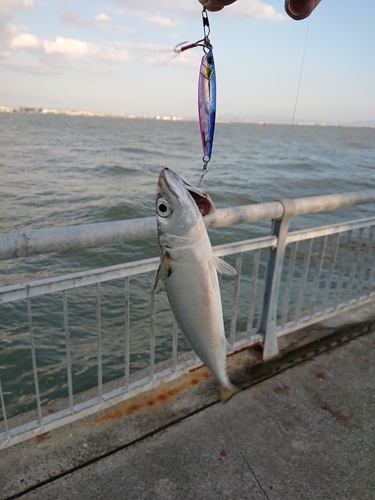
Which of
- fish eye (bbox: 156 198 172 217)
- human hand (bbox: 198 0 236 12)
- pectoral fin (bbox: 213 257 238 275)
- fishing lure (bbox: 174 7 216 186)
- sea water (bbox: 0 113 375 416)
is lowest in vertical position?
sea water (bbox: 0 113 375 416)

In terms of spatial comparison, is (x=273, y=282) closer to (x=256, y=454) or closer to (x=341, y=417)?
(x=341, y=417)

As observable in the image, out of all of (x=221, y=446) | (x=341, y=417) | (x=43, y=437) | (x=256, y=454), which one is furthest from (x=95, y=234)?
(x=341, y=417)

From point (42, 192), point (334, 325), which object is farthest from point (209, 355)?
point (42, 192)

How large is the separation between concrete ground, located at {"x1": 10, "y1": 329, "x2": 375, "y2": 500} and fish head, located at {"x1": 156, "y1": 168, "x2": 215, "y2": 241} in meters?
1.95

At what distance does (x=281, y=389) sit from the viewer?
10.8ft

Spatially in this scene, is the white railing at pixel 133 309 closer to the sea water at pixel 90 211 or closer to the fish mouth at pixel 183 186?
the sea water at pixel 90 211

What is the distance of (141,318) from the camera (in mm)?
7371

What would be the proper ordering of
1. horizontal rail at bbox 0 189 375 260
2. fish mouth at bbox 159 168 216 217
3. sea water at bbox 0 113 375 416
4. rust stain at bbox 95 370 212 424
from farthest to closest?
sea water at bbox 0 113 375 416 < rust stain at bbox 95 370 212 424 < horizontal rail at bbox 0 189 375 260 < fish mouth at bbox 159 168 216 217

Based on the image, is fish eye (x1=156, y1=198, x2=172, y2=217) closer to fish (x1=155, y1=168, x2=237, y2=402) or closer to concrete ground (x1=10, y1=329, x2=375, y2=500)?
fish (x1=155, y1=168, x2=237, y2=402)

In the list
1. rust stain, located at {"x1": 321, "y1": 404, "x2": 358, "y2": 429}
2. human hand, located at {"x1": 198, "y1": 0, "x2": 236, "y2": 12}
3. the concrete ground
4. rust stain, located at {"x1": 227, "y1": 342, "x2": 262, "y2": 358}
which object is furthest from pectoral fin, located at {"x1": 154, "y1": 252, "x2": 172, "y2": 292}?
rust stain, located at {"x1": 227, "y1": 342, "x2": 262, "y2": 358}

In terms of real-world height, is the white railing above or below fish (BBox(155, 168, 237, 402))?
below

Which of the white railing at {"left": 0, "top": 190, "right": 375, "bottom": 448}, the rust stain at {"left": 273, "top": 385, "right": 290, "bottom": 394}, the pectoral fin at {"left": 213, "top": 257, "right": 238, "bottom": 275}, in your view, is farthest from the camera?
the rust stain at {"left": 273, "top": 385, "right": 290, "bottom": 394}

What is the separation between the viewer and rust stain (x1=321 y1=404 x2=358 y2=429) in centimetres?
296

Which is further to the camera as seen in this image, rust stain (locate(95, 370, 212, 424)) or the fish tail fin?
rust stain (locate(95, 370, 212, 424))
